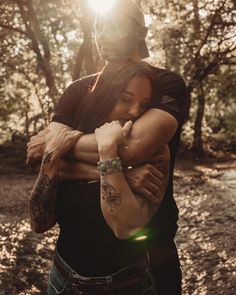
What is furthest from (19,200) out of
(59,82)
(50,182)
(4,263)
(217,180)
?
(59,82)

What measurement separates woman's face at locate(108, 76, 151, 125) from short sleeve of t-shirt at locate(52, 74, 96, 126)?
234 millimetres

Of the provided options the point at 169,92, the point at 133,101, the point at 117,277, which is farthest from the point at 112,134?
the point at 117,277

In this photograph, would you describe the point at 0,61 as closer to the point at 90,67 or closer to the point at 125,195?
the point at 90,67

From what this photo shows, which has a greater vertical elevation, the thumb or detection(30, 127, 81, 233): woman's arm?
the thumb

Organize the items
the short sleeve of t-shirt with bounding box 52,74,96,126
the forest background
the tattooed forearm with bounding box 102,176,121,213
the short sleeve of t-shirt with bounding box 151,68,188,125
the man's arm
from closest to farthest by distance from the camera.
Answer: the tattooed forearm with bounding box 102,176,121,213 < the man's arm < the short sleeve of t-shirt with bounding box 151,68,188,125 < the short sleeve of t-shirt with bounding box 52,74,96,126 < the forest background

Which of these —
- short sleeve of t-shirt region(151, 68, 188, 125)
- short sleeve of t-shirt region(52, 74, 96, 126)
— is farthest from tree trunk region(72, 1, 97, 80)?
short sleeve of t-shirt region(151, 68, 188, 125)

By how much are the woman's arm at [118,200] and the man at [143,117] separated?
7 centimetres

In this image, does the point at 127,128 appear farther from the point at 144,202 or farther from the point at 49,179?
the point at 49,179

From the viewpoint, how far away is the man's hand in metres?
1.76

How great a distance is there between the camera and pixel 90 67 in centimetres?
1430

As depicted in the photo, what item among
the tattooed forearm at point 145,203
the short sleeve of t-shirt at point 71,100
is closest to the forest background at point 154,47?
the short sleeve of t-shirt at point 71,100

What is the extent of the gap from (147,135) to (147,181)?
0.66 ft

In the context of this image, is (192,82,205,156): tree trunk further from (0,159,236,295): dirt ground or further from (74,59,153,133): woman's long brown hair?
(74,59,153,133): woman's long brown hair

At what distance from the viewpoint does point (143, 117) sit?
186 centimetres
